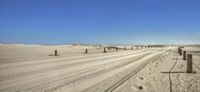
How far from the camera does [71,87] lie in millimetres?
10320

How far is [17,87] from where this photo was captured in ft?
33.2

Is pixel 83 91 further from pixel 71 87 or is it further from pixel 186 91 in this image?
pixel 186 91

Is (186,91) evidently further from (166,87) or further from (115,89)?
(115,89)

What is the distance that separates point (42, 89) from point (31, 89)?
0.39 m

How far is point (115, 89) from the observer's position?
995cm

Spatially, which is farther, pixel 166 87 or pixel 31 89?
pixel 166 87

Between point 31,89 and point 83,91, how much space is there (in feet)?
6.27

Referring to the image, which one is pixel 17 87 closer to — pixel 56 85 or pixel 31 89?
pixel 31 89

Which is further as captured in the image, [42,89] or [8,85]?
[8,85]

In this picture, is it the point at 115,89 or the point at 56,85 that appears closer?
the point at 115,89

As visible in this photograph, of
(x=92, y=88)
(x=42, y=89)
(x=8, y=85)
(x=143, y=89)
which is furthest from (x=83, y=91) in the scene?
(x=8, y=85)

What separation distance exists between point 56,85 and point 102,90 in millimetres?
2103

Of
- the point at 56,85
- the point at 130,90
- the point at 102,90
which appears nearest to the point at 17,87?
the point at 56,85

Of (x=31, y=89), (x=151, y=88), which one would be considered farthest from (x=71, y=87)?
(x=151, y=88)
